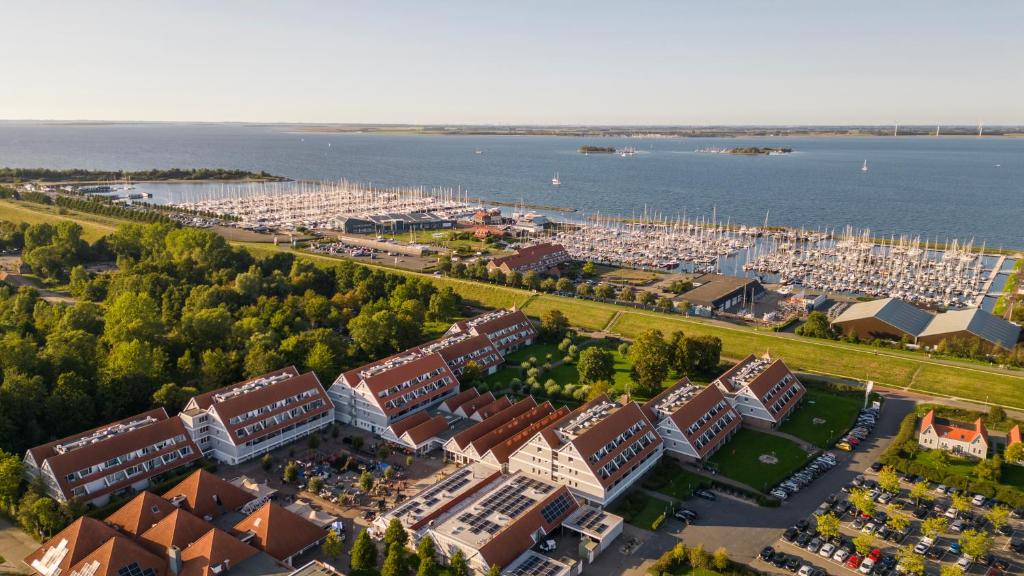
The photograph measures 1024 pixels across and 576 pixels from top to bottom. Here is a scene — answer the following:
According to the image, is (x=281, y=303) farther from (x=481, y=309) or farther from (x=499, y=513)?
(x=499, y=513)

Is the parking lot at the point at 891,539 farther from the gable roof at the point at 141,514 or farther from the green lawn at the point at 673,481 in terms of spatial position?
the gable roof at the point at 141,514

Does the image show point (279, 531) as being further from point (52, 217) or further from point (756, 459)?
point (52, 217)

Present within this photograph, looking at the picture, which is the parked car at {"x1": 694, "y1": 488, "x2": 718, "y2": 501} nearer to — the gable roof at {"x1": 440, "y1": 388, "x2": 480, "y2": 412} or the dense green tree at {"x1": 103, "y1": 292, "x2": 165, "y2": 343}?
the gable roof at {"x1": 440, "y1": 388, "x2": 480, "y2": 412}

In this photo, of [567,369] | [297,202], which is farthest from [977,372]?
[297,202]

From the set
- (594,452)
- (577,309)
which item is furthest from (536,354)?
(594,452)

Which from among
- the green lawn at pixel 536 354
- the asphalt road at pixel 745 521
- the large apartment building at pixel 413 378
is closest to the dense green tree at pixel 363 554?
the asphalt road at pixel 745 521

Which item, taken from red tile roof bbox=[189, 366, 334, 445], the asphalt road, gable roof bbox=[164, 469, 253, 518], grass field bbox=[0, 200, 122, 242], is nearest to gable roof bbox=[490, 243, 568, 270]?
red tile roof bbox=[189, 366, 334, 445]
